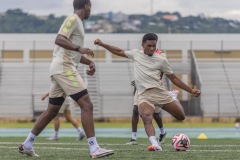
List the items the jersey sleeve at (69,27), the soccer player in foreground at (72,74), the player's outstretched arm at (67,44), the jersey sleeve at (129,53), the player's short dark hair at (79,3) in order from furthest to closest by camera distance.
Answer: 1. the jersey sleeve at (129,53)
2. the player's short dark hair at (79,3)
3. the jersey sleeve at (69,27)
4. the soccer player in foreground at (72,74)
5. the player's outstretched arm at (67,44)

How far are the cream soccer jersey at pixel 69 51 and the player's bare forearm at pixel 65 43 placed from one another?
0.07 m

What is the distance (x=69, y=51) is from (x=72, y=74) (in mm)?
330

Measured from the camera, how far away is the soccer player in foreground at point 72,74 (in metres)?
9.68

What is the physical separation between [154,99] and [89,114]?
89.0 inches

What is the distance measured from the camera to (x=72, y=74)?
985 centimetres

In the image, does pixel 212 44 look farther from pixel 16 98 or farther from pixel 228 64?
pixel 16 98

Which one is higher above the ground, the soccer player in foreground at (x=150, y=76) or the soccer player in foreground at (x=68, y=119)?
the soccer player in foreground at (x=150, y=76)

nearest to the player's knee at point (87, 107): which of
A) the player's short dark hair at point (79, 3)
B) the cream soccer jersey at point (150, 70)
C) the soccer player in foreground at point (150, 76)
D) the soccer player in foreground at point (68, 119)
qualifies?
the player's short dark hair at point (79, 3)

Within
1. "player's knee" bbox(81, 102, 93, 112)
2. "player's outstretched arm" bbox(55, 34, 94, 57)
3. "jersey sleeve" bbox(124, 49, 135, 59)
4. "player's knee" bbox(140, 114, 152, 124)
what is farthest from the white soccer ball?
"player's outstretched arm" bbox(55, 34, 94, 57)

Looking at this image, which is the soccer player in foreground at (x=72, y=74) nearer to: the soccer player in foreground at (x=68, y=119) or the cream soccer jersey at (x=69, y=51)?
the cream soccer jersey at (x=69, y=51)

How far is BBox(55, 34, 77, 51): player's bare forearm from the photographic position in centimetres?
959

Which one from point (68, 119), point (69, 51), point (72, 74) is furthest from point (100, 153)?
point (68, 119)

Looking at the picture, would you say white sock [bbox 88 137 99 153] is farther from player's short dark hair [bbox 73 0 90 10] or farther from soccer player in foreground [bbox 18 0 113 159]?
player's short dark hair [bbox 73 0 90 10]

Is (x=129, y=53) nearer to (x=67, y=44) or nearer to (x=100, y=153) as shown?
(x=67, y=44)
